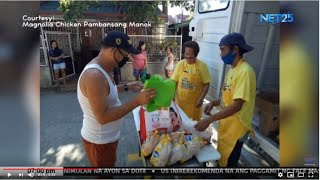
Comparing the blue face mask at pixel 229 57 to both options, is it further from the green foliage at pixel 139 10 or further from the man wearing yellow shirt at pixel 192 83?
the green foliage at pixel 139 10

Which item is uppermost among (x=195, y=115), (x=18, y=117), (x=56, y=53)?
(x=56, y=53)

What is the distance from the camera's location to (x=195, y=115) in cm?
203

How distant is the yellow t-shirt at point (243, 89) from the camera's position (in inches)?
53.3

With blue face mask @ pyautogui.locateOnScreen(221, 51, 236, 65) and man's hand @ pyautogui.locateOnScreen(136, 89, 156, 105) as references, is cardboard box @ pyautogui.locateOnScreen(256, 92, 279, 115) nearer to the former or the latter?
blue face mask @ pyautogui.locateOnScreen(221, 51, 236, 65)

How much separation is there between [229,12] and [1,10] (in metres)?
1.30

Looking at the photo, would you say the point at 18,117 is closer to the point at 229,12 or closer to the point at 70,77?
the point at 70,77

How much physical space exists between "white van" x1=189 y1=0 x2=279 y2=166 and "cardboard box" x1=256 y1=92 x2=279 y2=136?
5cm

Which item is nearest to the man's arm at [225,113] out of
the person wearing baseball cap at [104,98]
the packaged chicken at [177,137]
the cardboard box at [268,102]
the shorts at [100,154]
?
the packaged chicken at [177,137]

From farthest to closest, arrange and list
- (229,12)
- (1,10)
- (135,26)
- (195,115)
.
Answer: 1. (195,115)
2. (229,12)
3. (135,26)
4. (1,10)

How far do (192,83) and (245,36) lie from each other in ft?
1.94

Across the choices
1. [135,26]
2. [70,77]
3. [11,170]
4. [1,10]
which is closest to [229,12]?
[135,26]

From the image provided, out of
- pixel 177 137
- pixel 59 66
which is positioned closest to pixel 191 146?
pixel 177 137

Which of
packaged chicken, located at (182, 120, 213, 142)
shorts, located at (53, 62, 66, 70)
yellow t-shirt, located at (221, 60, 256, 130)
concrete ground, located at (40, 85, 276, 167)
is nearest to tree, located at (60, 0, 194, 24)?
shorts, located at (53, 62, 66, 70)

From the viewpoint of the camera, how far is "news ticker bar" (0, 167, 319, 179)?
1300mm
